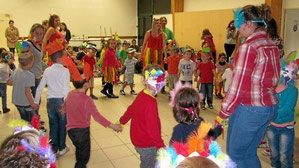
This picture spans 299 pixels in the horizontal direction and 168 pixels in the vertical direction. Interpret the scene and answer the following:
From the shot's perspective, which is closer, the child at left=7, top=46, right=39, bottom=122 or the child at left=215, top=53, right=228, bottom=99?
the child at left=7, top=46, right=39, bottom=122

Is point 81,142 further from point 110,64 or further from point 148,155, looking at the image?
point 110,64

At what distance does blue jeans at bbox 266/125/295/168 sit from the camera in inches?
110

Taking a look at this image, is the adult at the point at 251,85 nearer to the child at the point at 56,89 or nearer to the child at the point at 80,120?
the child at the point at 80,120

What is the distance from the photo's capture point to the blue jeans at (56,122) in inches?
134

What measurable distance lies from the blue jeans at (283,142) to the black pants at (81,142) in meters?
1.91

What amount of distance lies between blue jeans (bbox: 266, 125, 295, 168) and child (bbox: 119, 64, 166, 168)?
1272 mm

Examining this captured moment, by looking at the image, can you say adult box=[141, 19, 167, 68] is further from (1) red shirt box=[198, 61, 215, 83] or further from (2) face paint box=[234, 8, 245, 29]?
(2) face paint box=[234, 8, 245, 29]

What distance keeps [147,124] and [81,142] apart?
2.56 feet

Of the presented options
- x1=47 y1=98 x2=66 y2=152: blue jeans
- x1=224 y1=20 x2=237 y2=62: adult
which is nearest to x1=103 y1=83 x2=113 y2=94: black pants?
x1=47 y1=98 x2=66 y2=152: blue jeans

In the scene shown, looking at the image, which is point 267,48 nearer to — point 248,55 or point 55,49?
point 248,55

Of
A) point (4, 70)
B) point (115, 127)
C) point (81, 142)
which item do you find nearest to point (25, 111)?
point (81, 142)

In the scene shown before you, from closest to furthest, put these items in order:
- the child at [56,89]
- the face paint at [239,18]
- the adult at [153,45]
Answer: the face paint at [239,18] → the child at [56,89] → the adult at [153,45]

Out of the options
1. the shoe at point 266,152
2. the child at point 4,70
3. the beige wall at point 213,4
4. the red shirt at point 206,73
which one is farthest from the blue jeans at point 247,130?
the beige wall at point 213,4

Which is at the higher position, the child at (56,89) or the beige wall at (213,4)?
the beige wall at (213,4)
